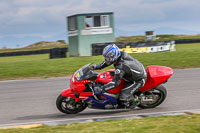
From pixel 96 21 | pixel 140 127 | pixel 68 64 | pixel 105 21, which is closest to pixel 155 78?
pixel 140 127

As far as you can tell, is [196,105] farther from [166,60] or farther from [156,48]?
[156,48]

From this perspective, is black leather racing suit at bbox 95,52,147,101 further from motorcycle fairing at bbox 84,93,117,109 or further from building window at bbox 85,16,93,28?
building window at bbox 85,16,93,28

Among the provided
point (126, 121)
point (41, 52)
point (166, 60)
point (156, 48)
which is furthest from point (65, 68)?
point (41, 52)

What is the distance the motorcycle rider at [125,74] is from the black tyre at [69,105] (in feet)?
1.85

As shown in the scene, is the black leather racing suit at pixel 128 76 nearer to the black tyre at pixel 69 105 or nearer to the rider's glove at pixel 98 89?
the rider's glove at pixel 98 89

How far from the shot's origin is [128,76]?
271 inches

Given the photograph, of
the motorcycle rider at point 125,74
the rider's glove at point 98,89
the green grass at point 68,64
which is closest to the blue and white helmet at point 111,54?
the motorcycle rider at point 125,74

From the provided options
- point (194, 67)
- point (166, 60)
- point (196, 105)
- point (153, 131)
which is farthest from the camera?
point (166, 60)

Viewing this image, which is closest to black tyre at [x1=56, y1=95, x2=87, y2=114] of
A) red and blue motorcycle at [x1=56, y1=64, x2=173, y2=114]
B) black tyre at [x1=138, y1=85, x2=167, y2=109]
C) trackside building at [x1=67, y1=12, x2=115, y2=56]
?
red and blue motorcycle at [x1=56, y1=64, x2=173, y2=114]

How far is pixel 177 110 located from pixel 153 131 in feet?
7.71

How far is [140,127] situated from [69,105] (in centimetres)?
224

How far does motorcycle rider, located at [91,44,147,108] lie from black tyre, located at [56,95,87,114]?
0.56 m

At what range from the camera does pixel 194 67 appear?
14812 millimetres

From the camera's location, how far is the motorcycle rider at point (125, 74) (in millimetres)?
6621
